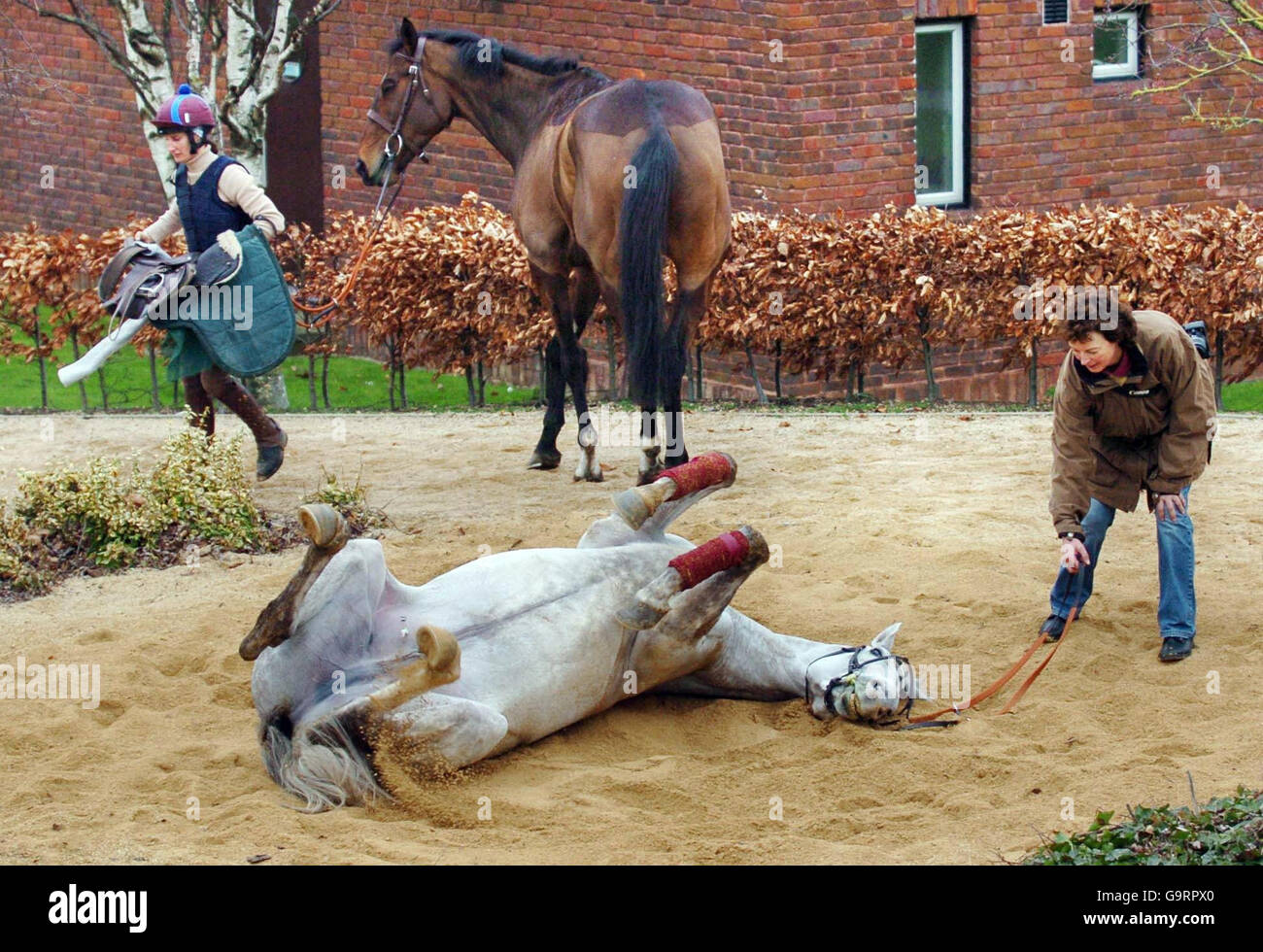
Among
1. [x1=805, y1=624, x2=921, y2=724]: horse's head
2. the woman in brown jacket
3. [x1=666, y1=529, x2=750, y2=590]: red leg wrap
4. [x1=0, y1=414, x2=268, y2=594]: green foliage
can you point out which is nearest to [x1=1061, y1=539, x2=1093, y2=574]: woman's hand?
the woman in brown jacket

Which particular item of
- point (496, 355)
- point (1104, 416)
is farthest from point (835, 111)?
point (1104, 416)

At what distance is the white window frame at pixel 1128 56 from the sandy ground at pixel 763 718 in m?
5.80

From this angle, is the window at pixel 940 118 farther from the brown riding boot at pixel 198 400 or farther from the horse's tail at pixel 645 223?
the brown riding boot at pixel 198 400

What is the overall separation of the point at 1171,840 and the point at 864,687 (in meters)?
1.37

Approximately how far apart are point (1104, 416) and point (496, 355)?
6577 millimetres

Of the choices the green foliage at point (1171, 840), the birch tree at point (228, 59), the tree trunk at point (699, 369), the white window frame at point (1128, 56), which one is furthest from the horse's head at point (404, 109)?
the white window frame at point (1128, 56)

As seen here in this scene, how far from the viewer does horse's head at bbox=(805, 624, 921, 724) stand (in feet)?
15.8

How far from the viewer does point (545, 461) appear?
8711 mm

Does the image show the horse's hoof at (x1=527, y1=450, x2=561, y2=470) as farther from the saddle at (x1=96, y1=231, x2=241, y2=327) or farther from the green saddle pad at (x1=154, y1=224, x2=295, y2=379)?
the saddle at (x1=96, y1=231, x2=241, y2=327)

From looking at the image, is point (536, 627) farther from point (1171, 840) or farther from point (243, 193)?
point (243, 193)

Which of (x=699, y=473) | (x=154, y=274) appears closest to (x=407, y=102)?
(x=154, y=274)

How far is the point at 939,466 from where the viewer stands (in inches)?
328

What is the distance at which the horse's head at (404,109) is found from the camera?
8.79 metres

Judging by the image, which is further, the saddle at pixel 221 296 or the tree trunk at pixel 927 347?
the tree trunk at pixel 927 347
